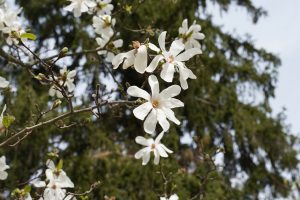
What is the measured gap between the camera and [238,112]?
5.25 meters

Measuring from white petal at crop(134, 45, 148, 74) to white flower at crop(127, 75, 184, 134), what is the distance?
0.05 meters

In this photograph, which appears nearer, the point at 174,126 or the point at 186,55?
the point at 186,55

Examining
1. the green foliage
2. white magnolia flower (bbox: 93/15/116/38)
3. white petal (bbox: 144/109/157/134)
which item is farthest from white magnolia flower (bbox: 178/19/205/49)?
the green foliage

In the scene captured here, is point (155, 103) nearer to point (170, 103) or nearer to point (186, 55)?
point (170, 103)

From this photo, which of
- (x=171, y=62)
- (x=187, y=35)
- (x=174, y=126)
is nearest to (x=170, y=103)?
(x=171, y=62)

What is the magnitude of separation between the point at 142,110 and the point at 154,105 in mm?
82

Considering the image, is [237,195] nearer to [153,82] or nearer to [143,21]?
[143,21]

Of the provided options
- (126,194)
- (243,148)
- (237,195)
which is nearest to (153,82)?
(126,194)

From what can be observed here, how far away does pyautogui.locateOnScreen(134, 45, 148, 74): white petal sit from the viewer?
5.38ft

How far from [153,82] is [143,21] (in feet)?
10.3

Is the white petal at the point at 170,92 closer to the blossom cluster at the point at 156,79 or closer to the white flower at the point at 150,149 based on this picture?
the blossom cluster at the point at 156,79

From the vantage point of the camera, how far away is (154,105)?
5.59 feet

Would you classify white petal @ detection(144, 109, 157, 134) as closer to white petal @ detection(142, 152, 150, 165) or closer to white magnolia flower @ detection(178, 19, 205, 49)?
white magnolia flower @ detection(178, 19, 205, 49)

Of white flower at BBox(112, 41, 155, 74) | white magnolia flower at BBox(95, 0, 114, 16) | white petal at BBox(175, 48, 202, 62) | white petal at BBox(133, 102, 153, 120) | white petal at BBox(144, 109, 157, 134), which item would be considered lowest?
white petal at BBox(144, 109, 157, 134)
